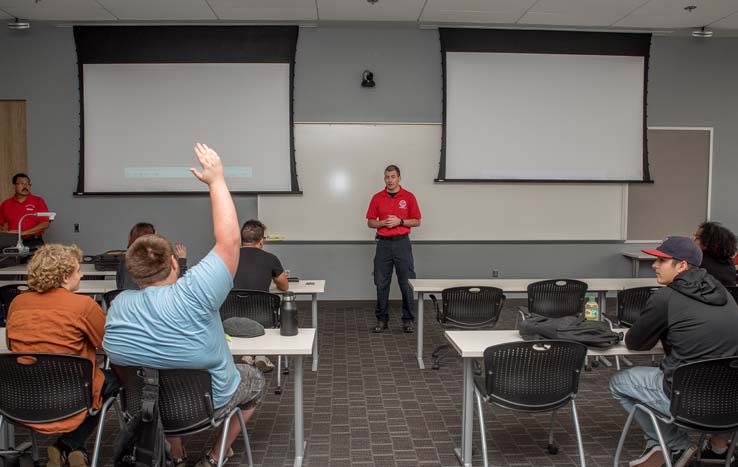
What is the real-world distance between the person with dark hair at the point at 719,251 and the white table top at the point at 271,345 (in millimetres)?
2941

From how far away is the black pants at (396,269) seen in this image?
18.8 ft

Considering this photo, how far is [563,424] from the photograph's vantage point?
3439 mm

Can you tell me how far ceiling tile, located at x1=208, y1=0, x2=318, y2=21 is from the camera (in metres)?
5.85

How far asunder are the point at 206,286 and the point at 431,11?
5128 mm

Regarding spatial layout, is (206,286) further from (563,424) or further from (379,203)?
(379,203)

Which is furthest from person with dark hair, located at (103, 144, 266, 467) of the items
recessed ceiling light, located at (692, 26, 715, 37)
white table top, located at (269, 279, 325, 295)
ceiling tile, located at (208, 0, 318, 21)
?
recessed ceiling light, located at (692, 26, 715, 37)

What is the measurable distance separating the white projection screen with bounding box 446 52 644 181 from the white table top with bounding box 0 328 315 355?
4272mm

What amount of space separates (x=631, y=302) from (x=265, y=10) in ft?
15.8

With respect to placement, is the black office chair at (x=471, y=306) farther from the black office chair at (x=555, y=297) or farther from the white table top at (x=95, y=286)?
the white table top at (x=95, y=286)

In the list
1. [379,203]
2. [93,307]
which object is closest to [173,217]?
[379,203]

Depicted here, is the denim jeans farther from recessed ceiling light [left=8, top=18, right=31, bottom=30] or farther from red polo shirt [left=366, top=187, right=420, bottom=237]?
recessed ceiling light [left=8, top=18, right=31, bottom=30]

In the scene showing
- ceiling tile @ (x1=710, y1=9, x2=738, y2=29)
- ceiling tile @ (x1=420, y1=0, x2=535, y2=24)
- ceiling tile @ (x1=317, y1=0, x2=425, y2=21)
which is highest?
ceiling tile @ (x1=710, y1=9, x2=738, y2=29)

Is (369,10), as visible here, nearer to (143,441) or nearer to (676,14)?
(676,14)

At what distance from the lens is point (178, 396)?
7.40ft
